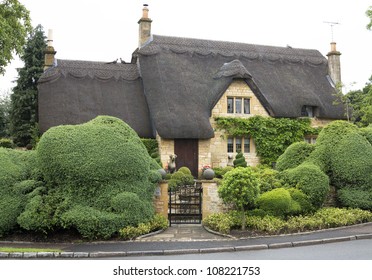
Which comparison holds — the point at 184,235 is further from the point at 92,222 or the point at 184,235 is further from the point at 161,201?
the point at 92,222

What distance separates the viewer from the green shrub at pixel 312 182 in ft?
51.0

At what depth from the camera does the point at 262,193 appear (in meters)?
15.9

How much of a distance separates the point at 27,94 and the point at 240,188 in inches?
1101

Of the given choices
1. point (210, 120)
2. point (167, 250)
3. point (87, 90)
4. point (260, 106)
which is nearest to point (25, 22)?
point (87, 90)

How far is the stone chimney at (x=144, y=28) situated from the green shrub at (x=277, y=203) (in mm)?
18416

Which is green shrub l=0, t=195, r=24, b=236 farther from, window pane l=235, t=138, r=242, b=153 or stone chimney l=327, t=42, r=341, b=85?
stone chimney l=327, t=42, r=341, b=85

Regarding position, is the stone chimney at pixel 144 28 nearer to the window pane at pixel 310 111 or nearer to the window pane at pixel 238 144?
the window pane at pixel 238 144

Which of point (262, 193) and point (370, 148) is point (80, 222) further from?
point (370, 148)

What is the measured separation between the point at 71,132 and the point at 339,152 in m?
10.3

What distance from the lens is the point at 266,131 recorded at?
89.9ft

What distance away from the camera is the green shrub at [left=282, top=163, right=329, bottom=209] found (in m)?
15.5

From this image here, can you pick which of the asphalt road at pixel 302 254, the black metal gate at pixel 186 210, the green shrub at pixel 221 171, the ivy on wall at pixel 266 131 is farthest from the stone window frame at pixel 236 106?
the asphalt road at pixel 302 254

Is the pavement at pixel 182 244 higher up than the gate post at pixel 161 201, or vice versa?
the gate post at pixel 161 201

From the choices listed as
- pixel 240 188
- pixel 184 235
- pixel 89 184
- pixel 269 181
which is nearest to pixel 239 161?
pixel 269 181
